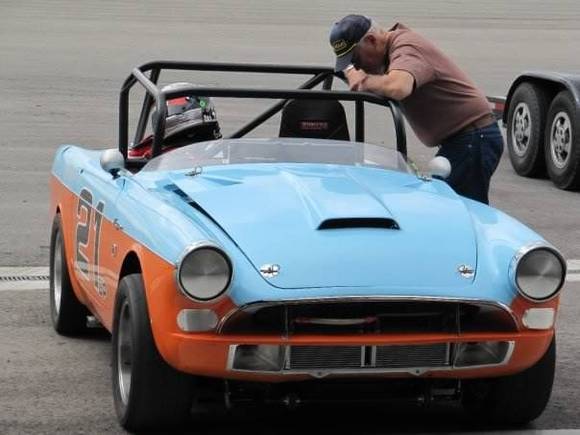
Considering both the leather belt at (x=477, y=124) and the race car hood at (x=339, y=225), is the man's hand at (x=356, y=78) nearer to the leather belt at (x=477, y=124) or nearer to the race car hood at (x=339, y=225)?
the leather belt at (x=477, y=124)

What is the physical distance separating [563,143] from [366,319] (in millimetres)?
8038

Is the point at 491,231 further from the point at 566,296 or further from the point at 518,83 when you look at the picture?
the point at 518,83

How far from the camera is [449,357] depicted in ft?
17.8

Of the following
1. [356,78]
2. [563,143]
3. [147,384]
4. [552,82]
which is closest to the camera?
[147,384]

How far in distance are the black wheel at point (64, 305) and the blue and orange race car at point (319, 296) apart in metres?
1.13

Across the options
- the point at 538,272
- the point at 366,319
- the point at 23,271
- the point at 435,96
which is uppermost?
the point at 435,96

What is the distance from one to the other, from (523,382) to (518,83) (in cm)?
855

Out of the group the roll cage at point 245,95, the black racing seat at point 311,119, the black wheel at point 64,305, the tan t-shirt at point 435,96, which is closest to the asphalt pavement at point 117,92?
the black wheel at point 64,305

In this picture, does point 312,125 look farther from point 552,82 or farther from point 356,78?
point 552,82

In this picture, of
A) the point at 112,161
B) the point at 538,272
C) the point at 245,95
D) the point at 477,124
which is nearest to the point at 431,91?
the point at 477,124

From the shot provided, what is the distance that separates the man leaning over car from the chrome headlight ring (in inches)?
70.7

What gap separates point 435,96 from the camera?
7738mm

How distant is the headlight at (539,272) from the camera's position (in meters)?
5.55

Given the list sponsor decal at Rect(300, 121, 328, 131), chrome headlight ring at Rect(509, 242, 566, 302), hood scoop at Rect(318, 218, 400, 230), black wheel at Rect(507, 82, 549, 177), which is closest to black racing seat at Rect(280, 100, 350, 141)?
sponsor decal at Rect(300, 121, 328, 131)
